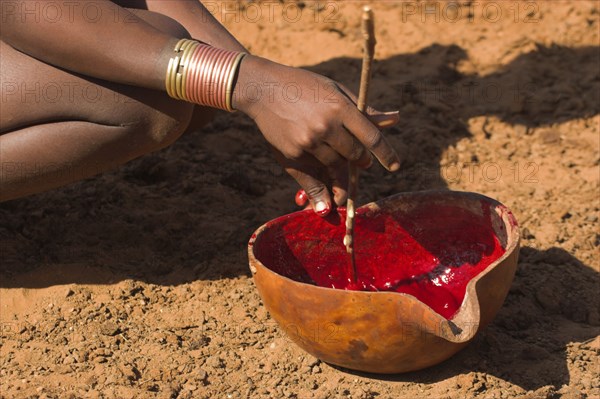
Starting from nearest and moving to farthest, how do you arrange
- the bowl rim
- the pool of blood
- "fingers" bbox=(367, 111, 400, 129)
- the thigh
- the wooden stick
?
the wooden stick → the bowl rim → "fingers" bbox=(367, 111, 400, 129) → the thigh → the pool of blood

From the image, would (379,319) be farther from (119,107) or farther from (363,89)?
(119,107)

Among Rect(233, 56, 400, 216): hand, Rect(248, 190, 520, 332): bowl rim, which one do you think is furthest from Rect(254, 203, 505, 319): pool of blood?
Rect(233, 56, 400, 216): hand

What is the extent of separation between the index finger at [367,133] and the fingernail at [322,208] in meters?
0.35

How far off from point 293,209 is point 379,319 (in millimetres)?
1111

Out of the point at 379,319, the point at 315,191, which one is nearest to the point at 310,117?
the point at 315,191

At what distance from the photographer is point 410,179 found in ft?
11.8

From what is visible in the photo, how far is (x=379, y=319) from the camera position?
7.76 feet

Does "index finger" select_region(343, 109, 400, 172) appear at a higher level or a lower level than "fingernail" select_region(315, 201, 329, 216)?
higher

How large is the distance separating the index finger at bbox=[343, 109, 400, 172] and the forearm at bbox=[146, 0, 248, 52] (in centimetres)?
79

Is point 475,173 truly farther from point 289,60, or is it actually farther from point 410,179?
point 289,60

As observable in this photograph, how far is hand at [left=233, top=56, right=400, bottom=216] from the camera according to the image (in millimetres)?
2348

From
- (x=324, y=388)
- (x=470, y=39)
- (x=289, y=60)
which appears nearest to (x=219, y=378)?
(x=324, y=388)

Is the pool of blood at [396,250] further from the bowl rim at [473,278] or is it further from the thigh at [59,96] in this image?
the thigh at [59,96]

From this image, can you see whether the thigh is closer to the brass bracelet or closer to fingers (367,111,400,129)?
the brass bracelet
